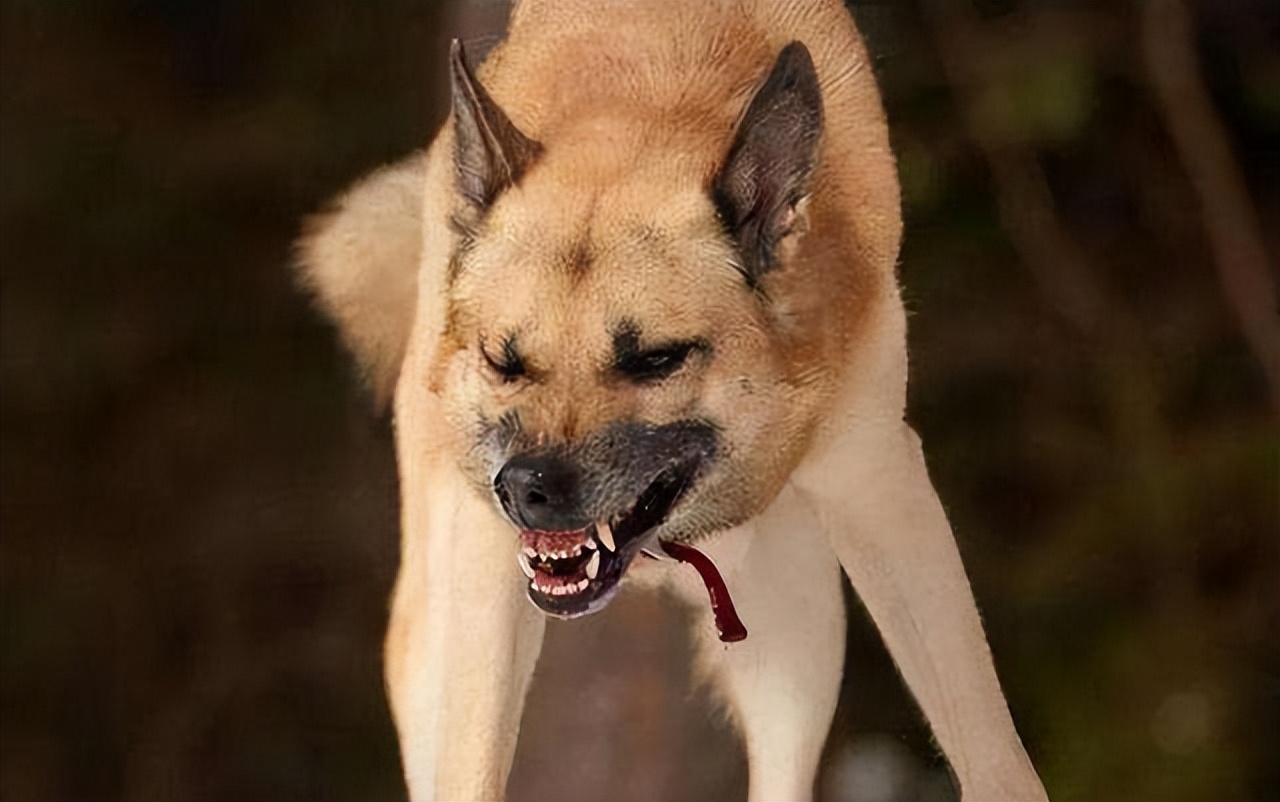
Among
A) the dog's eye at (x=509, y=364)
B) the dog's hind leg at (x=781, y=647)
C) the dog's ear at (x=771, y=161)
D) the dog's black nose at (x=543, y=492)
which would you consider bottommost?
the dog's hind leg at (x=781, y=647)

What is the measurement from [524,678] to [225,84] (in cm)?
33

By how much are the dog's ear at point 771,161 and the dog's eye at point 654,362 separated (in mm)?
39

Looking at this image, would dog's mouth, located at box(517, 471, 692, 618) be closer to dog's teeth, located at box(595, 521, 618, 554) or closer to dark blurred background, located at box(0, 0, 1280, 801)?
dog's teeth, located at box(595, 521, 618, 554)

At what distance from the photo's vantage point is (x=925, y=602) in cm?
83

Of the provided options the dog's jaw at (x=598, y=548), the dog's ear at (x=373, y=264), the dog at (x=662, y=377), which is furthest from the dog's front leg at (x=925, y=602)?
the dog's ear at (x=373, y=264)

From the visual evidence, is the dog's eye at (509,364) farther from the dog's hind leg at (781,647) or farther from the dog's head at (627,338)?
the dog's hind leg at (781,647)

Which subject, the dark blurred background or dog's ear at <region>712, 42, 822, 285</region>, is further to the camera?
the dark blurred background

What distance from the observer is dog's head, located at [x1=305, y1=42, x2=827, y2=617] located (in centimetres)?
70

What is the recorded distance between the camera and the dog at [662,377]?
0.71m

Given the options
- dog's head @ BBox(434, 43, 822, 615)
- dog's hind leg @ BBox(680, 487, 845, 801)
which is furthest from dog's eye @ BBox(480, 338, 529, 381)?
dog's hind leg @ BBox(680, 487, 845, 801)

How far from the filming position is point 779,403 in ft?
2.39

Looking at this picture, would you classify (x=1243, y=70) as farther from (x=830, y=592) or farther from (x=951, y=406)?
(x=830, y=592)

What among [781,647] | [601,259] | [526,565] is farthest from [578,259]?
[781,647]

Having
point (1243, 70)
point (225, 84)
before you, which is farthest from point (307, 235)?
point (1243, 70)
